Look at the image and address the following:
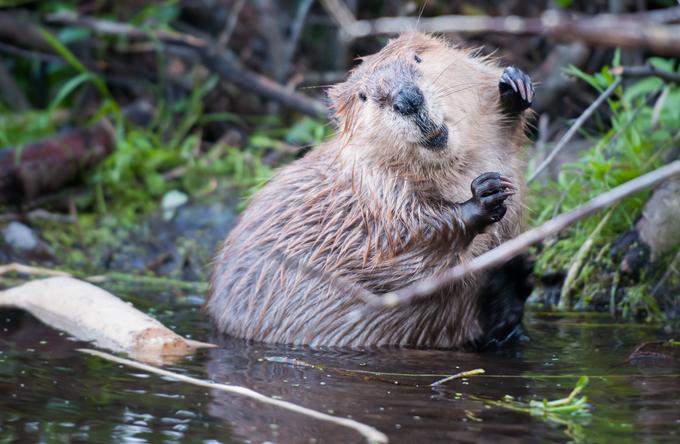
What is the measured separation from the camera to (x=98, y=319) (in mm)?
3035

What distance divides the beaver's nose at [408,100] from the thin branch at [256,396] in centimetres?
91

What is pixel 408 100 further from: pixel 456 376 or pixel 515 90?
pixel 456 376

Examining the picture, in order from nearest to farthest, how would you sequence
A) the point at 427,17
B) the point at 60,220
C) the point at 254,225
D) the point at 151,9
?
the point at 254,225 < the point at 60,220 < the point at 151,9 < the point at 427,17

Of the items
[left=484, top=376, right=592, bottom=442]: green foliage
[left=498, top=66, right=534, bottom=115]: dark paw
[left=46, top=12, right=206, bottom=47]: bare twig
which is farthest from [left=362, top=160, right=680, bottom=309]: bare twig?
[left=46, top=12, right=206, bottom=47]: bare twig

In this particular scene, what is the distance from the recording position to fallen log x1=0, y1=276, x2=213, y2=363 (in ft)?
9.46

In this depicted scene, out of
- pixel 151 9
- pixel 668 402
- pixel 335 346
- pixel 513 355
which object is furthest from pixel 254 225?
pixel 151 9

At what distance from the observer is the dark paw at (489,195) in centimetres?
273

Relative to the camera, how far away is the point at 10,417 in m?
2.08

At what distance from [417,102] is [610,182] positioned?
1205 mm

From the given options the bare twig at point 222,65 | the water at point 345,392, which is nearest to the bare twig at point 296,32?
the bare twig at point 222,65

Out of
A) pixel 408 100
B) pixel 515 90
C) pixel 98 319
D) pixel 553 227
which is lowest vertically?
pixel 98 319

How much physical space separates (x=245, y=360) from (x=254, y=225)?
0.68 metres

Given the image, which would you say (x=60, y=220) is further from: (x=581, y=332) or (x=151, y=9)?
(x=581, y=332)

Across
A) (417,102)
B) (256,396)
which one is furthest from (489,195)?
(256,396)
